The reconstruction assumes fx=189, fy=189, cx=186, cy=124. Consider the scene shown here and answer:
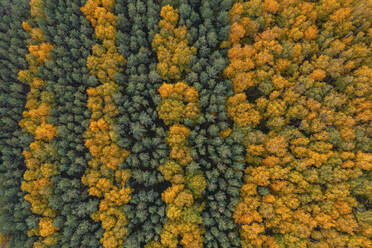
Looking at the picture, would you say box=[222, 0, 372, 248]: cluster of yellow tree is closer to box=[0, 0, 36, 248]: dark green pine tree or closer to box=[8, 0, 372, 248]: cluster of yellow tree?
box=[8, 0, 372, 248]: cluster of yellow tree

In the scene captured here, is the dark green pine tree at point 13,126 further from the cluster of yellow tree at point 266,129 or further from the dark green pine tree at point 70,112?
the dark green pine tree at point 70,112

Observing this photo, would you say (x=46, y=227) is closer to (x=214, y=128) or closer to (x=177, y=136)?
(x=177, y=136)

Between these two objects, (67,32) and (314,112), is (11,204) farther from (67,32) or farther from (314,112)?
(314,112)

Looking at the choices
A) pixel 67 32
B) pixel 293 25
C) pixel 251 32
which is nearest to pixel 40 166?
pixel 67 32

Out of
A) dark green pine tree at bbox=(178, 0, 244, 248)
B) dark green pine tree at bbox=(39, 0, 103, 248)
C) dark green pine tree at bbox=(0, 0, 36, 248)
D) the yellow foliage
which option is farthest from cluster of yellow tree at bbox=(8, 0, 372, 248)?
dark green pine tree at bbox=(0, 0, 36, 248)

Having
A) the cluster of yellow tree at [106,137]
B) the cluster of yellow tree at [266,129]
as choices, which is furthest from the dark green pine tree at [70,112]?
the cluster of yellow tree at [266,129]

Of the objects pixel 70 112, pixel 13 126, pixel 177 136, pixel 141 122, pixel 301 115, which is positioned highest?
pixel 70 112

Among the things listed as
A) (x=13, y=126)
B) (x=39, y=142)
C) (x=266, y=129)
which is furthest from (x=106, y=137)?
(x=266, y=129)
